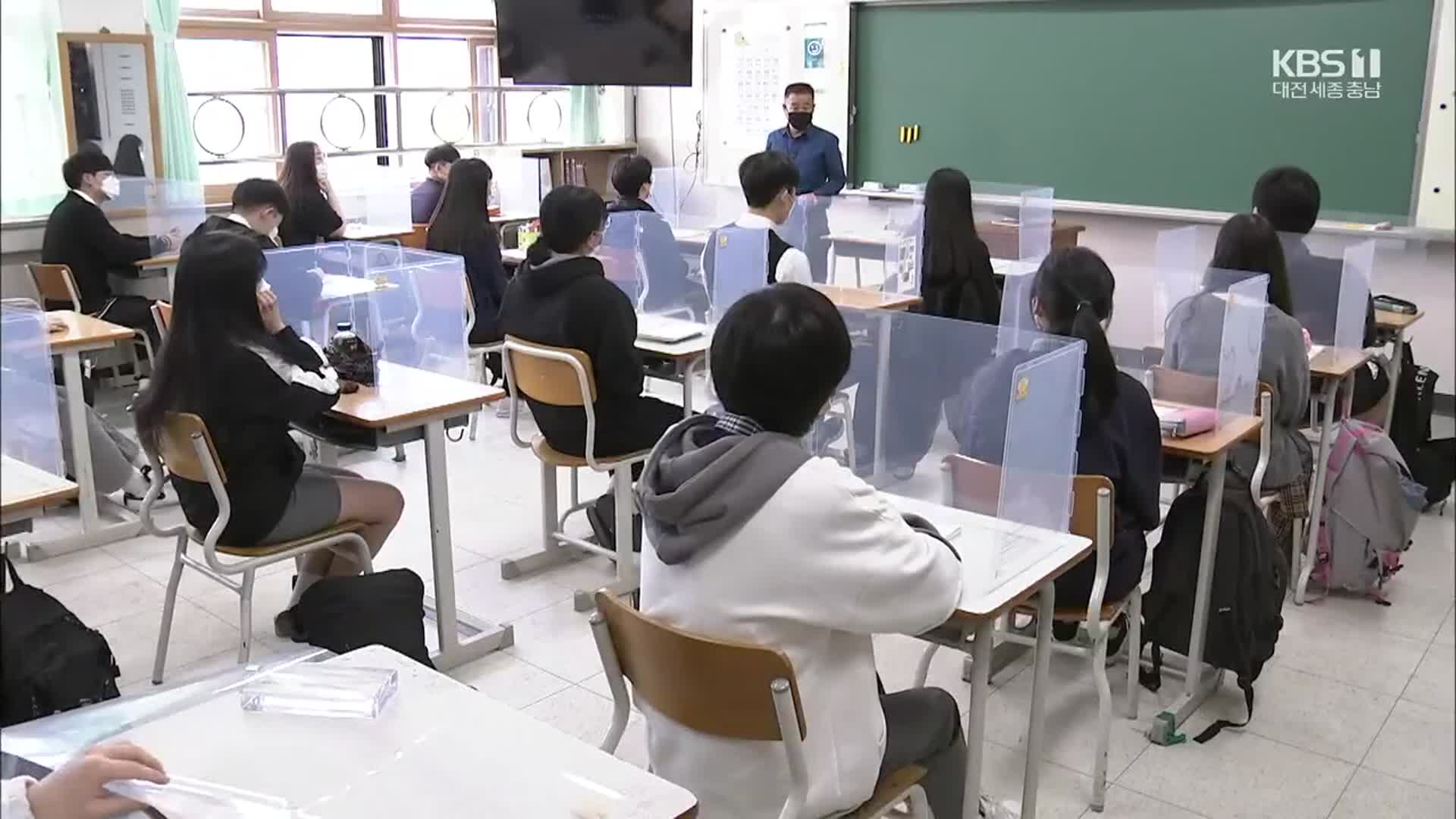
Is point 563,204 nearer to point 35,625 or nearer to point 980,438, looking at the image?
point 980,438

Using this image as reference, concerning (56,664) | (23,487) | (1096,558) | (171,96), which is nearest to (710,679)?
(23,487)

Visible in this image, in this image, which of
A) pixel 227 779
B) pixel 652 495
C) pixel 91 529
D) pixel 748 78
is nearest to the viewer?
pixel 227 779

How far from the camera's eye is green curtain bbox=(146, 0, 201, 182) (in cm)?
641

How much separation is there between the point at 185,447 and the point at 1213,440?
2382mm

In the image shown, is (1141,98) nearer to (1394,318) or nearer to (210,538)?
(1394,318)

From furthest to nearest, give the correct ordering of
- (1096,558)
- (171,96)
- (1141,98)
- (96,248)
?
(171,96), (1141,98), (96,248), (1096,558)

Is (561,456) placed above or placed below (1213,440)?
below

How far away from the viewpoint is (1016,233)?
5727 millimetres

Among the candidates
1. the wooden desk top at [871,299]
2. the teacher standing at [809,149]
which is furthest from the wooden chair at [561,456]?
the teacher standing at [809,149]

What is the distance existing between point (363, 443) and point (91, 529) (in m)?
1.61

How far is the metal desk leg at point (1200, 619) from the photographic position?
9.43ft

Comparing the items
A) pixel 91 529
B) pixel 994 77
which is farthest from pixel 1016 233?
pixel 91 529

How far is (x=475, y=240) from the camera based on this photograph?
17.6ft

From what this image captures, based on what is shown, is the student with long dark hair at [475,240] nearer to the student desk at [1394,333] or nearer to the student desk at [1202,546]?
the student desk at [1202,546]
